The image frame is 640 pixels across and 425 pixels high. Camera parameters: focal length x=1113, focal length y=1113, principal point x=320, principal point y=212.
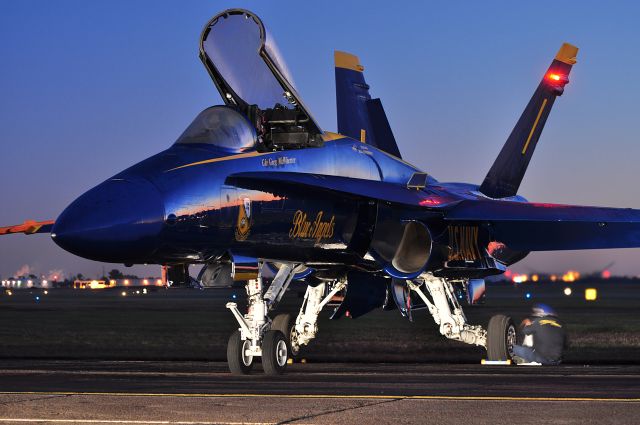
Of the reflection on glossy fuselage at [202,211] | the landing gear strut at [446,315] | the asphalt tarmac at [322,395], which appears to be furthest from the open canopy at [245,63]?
the landing gear strut at [446,315]

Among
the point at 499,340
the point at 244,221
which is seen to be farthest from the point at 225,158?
the point at 499,340

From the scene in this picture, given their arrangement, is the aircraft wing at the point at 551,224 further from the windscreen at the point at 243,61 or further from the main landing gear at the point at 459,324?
the windscreen at the point at 243,61

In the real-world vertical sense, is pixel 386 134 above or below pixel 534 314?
above

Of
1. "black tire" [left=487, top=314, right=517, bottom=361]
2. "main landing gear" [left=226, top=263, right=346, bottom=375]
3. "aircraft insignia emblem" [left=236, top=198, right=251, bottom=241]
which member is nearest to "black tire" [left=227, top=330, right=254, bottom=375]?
"main landing gear" [left=226, top=263, right=346, bottom=375]

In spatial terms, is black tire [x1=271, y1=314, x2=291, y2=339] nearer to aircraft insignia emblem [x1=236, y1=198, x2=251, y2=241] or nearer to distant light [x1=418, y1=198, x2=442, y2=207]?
distant light [x1=418, y1=198, x2=442, y2=207]

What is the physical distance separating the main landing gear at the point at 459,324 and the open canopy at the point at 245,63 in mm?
4765

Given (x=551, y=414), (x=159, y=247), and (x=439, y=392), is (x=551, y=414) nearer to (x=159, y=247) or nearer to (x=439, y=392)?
(x=439, y=392)

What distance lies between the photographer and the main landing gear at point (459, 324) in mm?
18469

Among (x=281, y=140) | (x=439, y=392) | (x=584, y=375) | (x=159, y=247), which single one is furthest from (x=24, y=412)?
(x=584, y=375)

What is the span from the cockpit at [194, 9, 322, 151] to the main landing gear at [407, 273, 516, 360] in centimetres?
452

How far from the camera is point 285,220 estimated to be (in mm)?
14500

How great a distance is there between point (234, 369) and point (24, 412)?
4864 millimetres

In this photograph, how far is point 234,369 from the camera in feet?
48.3

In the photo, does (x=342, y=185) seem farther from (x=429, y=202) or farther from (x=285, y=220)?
(x=429, y=202)
